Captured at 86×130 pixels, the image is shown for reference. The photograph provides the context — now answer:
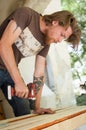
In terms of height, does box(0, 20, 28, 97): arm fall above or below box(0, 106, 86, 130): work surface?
above

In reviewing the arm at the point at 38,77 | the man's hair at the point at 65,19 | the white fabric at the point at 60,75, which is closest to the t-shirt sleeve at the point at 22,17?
the man's hair at the point at 65,19

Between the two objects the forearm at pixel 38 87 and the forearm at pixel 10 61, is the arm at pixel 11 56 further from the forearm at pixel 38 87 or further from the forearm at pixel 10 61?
the forearm at pixel 38 87

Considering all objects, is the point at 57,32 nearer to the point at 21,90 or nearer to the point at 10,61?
the point at 10,61

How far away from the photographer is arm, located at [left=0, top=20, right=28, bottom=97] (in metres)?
1.72

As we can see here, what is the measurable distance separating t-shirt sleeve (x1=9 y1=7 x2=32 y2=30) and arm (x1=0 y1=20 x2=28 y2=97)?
35 millimetres

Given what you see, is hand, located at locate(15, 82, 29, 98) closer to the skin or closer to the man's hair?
the skin

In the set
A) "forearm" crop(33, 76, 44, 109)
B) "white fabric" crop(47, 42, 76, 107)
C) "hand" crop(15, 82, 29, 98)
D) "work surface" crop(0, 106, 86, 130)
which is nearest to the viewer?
"work surface" crop(0, 106, 86, 130)

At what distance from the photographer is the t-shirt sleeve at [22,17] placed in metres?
1.90

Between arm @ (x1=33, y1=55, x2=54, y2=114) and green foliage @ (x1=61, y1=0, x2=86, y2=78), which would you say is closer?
arm @ (x1=33, y1=55, x2=54, y2=114)

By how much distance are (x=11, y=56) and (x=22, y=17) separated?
306 millimetres

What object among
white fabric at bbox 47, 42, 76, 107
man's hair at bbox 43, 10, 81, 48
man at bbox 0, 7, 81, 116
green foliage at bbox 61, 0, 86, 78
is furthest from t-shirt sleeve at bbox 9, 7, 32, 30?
green foliage at bbox 61, 0, 86, 78

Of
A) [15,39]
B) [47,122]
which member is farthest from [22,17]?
[47,122]

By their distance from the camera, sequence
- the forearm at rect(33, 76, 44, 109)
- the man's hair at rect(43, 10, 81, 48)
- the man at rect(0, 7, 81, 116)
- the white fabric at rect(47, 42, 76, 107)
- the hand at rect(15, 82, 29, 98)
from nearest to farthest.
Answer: the hand at rect(15, 82, 29, 98)
the man at rect(0, 7, 81, 116)
the man's hair at rect(43, 10, 81, 48)
the forearm at rect(33, 76, 44, 109)
the white fabric at rect(47, 42, 76, 107)

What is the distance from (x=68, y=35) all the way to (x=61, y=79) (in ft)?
6.87
